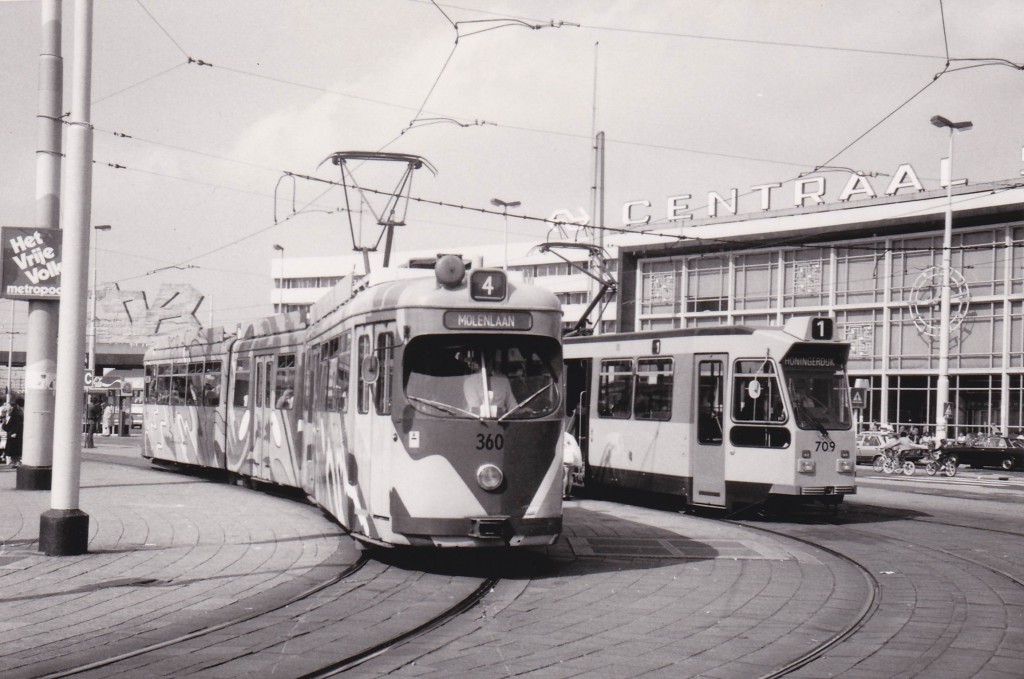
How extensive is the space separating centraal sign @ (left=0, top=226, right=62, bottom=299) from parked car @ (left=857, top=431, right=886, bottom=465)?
31378 millimetres

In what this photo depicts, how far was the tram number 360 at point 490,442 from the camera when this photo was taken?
10336 millimetres

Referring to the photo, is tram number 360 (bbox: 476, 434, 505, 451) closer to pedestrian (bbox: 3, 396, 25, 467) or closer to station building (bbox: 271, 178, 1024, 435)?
pedestrian (bbox: 3, 396, 25, 467)

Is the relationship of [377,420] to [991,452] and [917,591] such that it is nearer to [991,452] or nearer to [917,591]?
[917,591]

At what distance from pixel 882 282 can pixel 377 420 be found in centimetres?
4154

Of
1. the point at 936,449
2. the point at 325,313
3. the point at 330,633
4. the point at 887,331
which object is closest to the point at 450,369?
the point at 330,633

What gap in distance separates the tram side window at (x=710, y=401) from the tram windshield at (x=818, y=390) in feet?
3.46

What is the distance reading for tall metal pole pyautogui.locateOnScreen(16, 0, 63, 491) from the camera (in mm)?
16719

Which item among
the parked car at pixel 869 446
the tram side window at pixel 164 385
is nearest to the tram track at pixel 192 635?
the tram side window at pixel 164 385

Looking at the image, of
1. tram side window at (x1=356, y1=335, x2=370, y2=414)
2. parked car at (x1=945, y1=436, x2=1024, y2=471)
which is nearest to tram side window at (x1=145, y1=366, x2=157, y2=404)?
tram side window at (x1=356, y1=335, x2=370, y2=414)

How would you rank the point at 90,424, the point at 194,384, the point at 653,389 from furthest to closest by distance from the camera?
the point at 90,424
the point at 194,384
the point at 653,389

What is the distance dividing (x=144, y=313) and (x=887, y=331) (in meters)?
65.8

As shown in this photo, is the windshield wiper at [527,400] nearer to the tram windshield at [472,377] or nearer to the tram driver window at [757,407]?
the tram windshield at [472,377]

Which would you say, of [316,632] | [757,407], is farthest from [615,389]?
[316,632]

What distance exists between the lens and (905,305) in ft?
156
